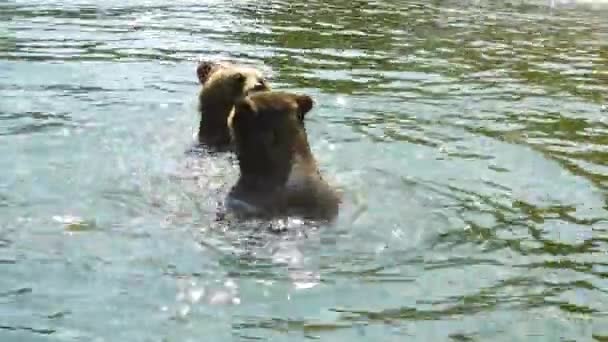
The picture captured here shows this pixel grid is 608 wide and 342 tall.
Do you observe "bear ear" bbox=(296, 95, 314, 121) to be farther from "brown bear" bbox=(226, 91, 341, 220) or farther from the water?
the water

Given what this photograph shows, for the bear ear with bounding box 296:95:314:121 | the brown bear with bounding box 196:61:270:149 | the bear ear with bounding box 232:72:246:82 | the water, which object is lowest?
the water

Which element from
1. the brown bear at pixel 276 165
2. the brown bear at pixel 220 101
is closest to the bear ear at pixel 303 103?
the brown bear at pixel 276 165

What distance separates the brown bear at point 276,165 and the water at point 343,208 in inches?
7.6

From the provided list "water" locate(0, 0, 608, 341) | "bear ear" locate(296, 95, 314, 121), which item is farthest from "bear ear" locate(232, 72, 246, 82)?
"bear ear" locate(296, 95, 314, 121)

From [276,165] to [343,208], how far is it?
60 cm

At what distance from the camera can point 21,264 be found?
711 centimetres

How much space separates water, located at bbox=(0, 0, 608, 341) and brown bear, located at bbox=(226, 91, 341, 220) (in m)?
0.19

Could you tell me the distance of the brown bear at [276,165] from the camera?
7.88 m

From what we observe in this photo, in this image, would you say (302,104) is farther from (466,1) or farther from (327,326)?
(466,1)

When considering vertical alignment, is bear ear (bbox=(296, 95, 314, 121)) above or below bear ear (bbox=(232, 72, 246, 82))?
above

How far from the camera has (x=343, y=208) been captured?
27.0ft

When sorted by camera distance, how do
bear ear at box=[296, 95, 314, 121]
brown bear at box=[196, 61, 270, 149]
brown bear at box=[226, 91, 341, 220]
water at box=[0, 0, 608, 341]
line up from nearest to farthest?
water at box=[0, 0, 608, 341], brown bear at box=[226, 91, 341, 220], bear ear at box=[296, 95, 314, 121], brown bear at box=[196, 61, 270, 149]

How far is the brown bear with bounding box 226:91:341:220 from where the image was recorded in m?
7.88

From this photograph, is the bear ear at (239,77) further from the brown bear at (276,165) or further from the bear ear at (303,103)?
the bear ear at (303,103)
